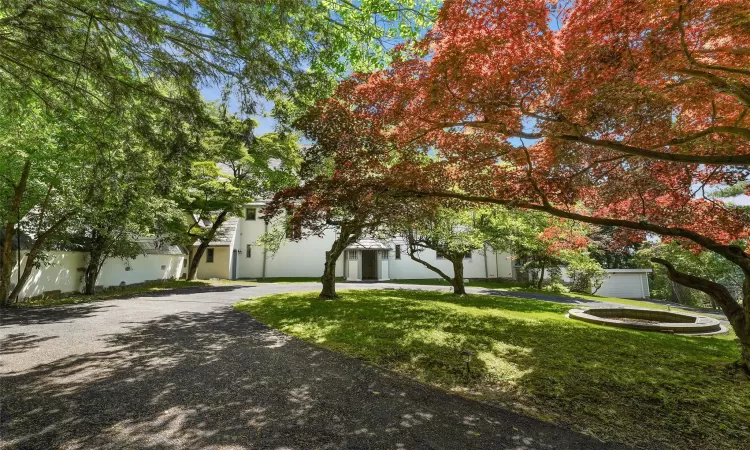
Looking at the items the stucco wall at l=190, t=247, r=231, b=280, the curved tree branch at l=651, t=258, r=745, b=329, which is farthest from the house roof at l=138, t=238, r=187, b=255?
the curved tree branch at l=651, t=258, r=745, b=329

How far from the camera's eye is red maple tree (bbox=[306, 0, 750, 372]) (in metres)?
4.11

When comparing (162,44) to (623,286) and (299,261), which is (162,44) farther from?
(623,286)

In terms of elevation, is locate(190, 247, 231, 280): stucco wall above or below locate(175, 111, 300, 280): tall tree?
below

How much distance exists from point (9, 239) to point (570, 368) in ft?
51.6

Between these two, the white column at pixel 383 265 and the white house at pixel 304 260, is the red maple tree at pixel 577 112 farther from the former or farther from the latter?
the white column at pixel 383 265

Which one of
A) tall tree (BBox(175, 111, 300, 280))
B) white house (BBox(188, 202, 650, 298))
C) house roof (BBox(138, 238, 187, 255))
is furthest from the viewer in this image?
white house (BBox(188, 202, 650, 298))

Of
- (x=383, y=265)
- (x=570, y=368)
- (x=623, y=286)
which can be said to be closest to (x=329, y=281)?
(x=570, y=368)

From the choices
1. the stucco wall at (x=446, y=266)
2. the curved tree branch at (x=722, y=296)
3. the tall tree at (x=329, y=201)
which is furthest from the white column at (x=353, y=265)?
the curved tree branch at (x=722, y=296)

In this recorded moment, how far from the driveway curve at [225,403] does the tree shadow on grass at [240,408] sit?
1 cm

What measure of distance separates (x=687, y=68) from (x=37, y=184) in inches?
620

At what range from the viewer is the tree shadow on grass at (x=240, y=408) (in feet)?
10.5

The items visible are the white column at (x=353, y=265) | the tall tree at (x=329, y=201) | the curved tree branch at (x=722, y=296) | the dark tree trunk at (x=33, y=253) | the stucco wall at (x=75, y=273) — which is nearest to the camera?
the curved tree branch at (x=722, y=296)

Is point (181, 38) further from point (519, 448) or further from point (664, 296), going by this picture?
point (664, 296)

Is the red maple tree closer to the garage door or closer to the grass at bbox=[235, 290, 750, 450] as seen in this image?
the grass at bbox=[235, 290, 750, 450]
